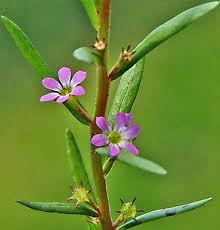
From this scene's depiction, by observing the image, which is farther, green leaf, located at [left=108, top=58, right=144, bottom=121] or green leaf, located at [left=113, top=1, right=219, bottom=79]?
green leaf, located at [left=108, top=58, right=144, bottom=121]

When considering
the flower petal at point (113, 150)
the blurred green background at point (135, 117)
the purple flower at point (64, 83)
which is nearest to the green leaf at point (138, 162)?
the flower petal at point (113, 150)

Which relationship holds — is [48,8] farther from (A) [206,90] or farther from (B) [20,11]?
(A) [206,90]

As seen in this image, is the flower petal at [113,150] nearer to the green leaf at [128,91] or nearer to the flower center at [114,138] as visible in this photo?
the flower center at [114,138]

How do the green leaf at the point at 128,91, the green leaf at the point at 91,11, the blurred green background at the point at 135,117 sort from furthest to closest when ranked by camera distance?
the blurred green background at the point at 135,117 < the green leaf at the point at 128,91 < the green leaf at the point at 91,11

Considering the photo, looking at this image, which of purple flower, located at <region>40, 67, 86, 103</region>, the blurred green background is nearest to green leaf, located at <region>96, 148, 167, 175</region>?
purple flower, located at <region>40, 67, 86, 103</region>

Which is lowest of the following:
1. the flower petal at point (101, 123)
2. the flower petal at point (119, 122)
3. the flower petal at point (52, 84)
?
the flower petal at point (101, 123)

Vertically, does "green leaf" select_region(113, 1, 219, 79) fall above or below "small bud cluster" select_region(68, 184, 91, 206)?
above

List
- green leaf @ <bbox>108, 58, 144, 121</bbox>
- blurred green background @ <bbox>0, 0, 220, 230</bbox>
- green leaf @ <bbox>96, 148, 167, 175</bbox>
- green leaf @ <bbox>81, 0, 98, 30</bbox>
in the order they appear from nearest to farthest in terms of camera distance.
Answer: green leaf @ <bbox>96, 148, 167, 175</bbox>, green leaf @ <bbox>81, 0, 98, 30</bbox>, green leaf @ <bbox>108, 58, 144, 121</bbox>, blurred green background @ <bbox>0, 0, 220, 230</bbox>

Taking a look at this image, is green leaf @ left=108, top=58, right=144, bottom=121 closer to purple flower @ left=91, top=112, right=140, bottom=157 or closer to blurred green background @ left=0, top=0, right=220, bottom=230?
purple flower @ left=91, top=112, right=140, bottom=157
